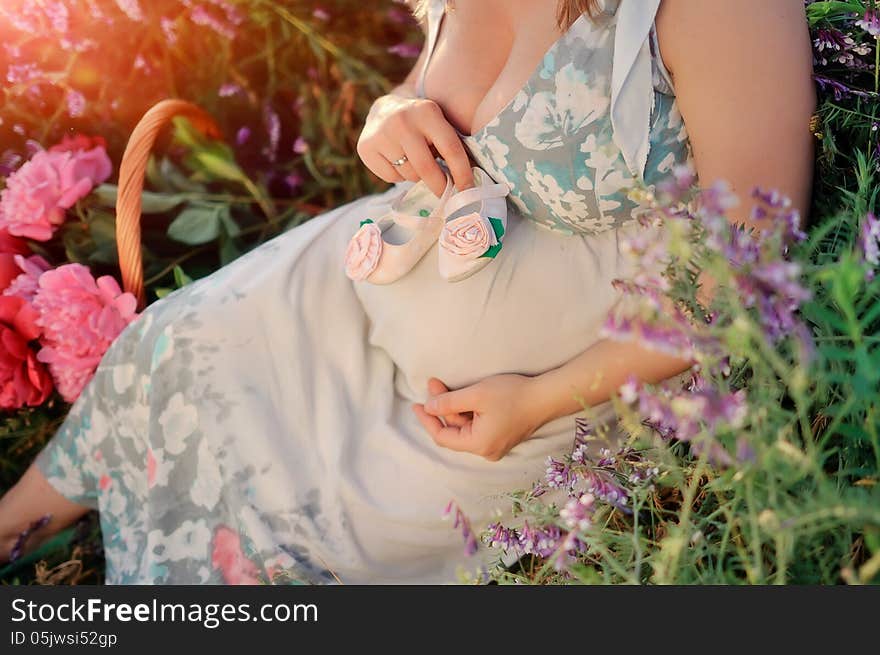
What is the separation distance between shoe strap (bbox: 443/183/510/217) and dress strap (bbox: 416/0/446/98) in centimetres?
20

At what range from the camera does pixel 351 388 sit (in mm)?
1214

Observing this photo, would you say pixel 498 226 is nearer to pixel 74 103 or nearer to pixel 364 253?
pixel 364 253

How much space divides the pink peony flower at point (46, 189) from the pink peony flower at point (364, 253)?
75 cm

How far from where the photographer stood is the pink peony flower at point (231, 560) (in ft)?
3.74

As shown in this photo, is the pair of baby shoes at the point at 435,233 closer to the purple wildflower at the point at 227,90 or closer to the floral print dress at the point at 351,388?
the floral print dress at the point at 351,388

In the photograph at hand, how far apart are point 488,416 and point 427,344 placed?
0.44 feet

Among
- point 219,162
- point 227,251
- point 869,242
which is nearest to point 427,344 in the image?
point 869,242

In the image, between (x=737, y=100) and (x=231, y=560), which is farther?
(x=231, y=560)

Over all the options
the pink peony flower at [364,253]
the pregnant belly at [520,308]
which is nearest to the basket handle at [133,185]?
the pink peony flower at [364,253]

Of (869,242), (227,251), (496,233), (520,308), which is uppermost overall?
(869,242)

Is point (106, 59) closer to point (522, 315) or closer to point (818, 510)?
point (522, 315)

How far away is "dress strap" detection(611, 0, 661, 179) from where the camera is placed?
0.93m
